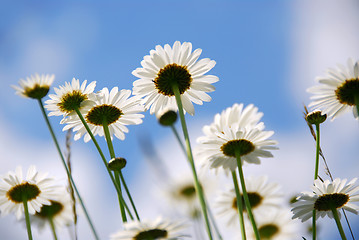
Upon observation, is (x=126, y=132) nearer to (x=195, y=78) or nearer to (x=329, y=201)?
(x=195, y=78)

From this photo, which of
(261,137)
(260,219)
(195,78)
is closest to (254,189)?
(260,219)

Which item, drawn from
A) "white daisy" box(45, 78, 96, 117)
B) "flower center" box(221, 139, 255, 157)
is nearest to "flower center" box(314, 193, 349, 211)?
"flower center" box(221, 139, 255, 157)

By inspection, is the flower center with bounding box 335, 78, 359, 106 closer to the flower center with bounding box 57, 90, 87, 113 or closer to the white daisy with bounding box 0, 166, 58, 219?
the flower center with bounding box 57, 90, 87, 113

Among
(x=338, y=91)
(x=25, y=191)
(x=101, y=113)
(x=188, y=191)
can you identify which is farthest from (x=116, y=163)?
(x=188, y=191)

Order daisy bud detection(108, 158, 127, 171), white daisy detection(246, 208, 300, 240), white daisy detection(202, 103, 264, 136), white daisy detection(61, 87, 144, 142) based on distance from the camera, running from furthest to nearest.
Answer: white daisy detection(246, 208, 300, 240)
white daisy detection(202, 103, 264, 136)
white daisy detection(61, 87, 144, 142)
daisy bud detection(108, 158, 127, 171)

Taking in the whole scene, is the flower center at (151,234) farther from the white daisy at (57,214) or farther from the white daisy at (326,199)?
the white daisy at (57,214)

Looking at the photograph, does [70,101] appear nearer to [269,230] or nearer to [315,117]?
[315,117]

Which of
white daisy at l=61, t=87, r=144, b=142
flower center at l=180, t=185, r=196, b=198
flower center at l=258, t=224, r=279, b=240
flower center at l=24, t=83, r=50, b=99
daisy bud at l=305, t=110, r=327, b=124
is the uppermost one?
flower center at l=24, t=83, r=50, b=99
